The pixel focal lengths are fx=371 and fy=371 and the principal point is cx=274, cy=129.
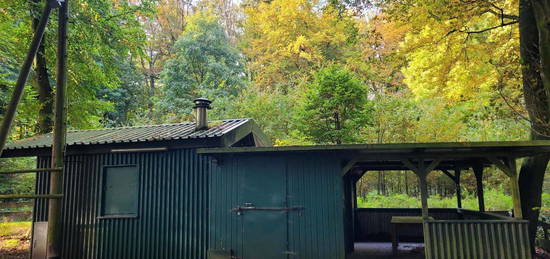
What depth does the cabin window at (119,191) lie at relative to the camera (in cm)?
754

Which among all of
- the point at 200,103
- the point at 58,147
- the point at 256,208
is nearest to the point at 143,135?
the point at 200,103

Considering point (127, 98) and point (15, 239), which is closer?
point (15, 239)

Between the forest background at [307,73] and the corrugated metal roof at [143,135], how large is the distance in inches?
116

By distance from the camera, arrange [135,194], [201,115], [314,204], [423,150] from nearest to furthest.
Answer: [423,150], [314,204], [135,194], [201,115]

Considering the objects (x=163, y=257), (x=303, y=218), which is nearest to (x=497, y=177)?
(x=303, y=218)

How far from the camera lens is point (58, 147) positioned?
646cm

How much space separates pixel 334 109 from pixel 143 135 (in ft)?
23.2

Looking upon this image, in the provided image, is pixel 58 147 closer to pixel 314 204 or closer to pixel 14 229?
pixel 314 204

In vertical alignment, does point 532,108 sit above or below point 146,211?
above

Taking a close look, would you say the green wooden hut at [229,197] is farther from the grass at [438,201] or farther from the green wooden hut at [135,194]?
the grass at [438,201]

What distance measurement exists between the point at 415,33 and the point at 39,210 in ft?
34.2

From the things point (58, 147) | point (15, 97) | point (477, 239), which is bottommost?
point (477, 239)

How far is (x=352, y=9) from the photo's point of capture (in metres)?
9.13

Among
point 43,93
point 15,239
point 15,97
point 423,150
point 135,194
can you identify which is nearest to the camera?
point 15,97
